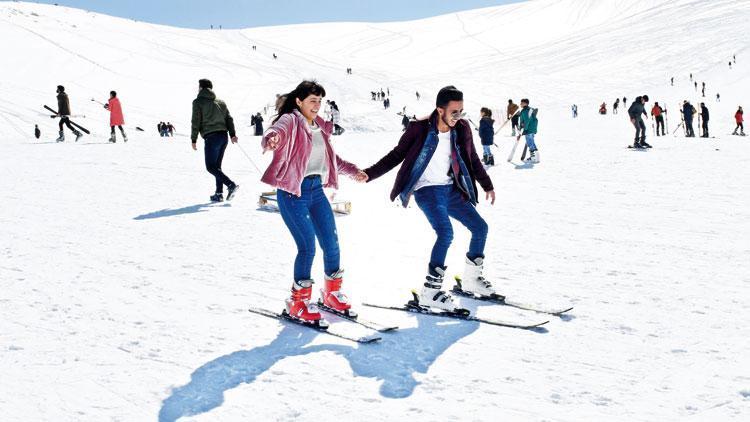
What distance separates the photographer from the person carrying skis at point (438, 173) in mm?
4652

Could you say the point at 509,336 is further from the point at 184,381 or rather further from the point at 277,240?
the point at 277,240

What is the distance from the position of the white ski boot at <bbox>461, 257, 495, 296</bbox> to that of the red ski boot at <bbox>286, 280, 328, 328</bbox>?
1.32 m

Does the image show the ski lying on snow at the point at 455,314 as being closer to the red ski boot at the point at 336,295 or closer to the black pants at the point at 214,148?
the red ski boot at the point at 336,295

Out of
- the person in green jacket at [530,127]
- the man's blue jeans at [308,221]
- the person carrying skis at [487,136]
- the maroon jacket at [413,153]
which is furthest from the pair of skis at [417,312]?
the person in green jacket at [530,127]

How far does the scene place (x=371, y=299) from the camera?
5062 millimetres

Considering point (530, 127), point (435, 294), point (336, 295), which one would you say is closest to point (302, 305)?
point (336, 295)

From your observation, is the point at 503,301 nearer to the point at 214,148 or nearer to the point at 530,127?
the point at 214,148

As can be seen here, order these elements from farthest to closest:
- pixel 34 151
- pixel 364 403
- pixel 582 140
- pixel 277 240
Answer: pixel 582 140
pixel 34 151
pixel 277 240
pixel 364 403

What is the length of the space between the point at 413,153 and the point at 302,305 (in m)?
1.34

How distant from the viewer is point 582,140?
20031mm

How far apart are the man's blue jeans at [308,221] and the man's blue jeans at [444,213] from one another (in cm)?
73

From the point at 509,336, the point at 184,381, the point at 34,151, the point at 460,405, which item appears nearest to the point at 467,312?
the point at 509,336

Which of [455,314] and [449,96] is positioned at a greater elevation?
[449,96]

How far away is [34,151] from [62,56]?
1560 inches
